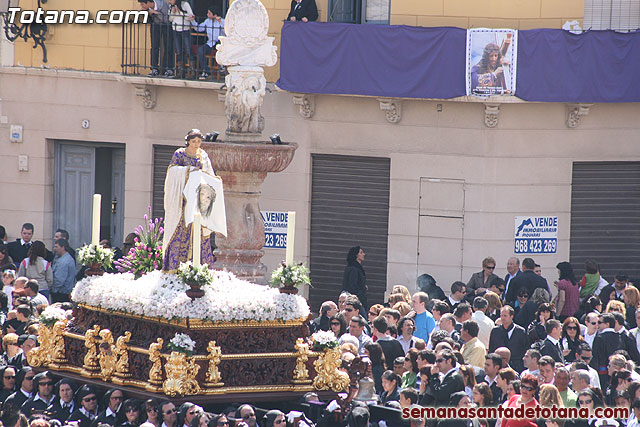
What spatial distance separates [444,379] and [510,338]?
288 centimetres

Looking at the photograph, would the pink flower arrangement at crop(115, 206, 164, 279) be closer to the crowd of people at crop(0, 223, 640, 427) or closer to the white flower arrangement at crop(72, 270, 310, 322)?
the white flower arrangement at crop(72, 270, 310, 322)

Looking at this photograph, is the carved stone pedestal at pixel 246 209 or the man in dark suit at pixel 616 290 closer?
the carved stone pedestal at pixel 246 209

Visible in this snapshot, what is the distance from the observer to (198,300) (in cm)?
1340

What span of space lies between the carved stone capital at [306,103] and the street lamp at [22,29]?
16.9 feet

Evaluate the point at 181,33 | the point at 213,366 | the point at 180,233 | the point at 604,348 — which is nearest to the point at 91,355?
the point at 180,233

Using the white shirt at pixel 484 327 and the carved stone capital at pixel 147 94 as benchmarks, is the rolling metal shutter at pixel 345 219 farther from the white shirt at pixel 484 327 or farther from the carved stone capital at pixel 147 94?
the white shirt at pixel 484 327

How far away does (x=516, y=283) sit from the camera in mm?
18891

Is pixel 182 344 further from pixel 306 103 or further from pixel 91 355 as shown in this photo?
pixel 306 103

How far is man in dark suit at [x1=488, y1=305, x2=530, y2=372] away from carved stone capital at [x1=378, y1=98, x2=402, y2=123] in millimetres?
6462

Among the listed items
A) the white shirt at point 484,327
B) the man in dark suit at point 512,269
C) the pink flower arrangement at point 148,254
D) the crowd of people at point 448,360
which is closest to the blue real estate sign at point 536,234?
the man in dark suit at point 512,269

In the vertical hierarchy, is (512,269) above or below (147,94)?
below

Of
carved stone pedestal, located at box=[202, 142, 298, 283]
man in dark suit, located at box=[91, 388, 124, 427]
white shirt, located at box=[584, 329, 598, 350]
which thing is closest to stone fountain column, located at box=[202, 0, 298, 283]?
carved stone pedestal, located at box=[202, 142, 298, 283]

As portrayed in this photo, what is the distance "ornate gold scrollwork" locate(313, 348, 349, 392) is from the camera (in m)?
13.8

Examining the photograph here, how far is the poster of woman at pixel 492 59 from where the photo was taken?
2070cm
